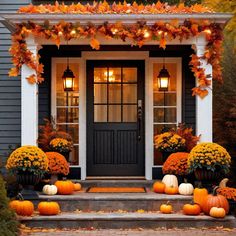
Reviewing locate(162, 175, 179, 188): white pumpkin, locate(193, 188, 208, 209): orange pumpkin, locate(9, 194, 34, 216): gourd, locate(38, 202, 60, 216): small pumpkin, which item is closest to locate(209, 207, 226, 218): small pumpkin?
locate(193, 188, 208, 209): orange pumpkin

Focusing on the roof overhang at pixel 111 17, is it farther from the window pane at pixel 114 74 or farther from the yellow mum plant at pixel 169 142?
the yellow mum plant at pixel 169 142

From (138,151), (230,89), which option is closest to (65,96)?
(138,151)

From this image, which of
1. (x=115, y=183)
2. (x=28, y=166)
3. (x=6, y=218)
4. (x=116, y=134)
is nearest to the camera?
(x=6, y=218)

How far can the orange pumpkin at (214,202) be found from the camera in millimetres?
9930

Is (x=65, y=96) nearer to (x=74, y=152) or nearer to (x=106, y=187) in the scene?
(x=74, y=152)

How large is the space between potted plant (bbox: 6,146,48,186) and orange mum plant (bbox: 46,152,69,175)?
730 mm

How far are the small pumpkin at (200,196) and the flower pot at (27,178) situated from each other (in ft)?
8.46

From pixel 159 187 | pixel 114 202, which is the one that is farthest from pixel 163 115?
pixel 114 202

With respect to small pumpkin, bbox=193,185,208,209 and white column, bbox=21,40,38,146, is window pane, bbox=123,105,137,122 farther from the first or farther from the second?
small pumpkin, bbox=193,185,208,209

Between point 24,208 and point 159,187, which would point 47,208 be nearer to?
point 24,208

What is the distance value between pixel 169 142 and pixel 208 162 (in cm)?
154

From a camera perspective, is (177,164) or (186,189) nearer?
A: (186,189)

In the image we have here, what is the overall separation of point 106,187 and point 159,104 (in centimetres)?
213

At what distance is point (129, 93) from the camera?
12969 mm
